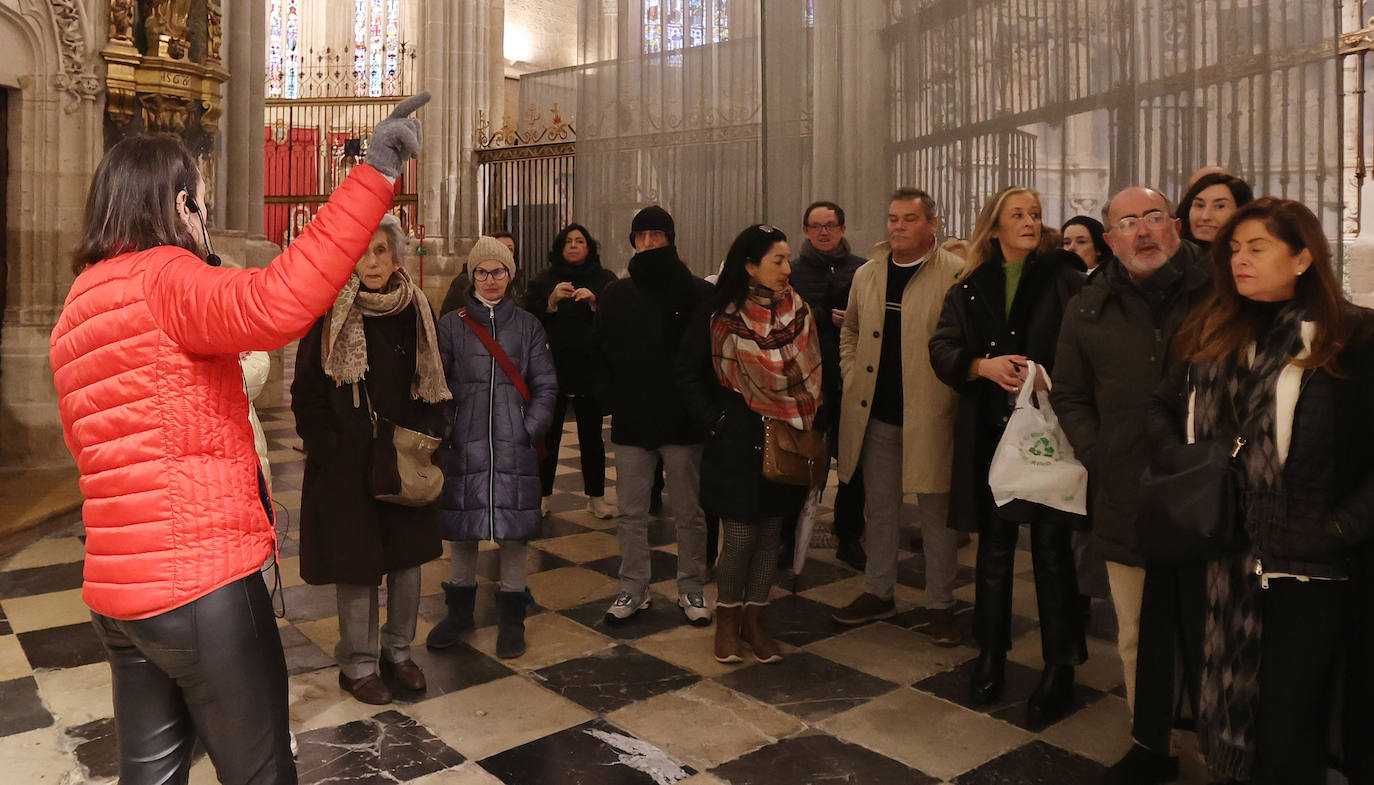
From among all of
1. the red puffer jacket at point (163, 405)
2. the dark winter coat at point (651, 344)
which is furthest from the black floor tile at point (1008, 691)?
the red puffer jacket at point (163, 405)

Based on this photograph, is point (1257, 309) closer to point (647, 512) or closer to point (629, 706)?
point (629, 706)

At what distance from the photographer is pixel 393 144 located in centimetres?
176

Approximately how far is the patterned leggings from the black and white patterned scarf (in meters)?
1.59

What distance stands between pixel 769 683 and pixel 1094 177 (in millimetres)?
3329

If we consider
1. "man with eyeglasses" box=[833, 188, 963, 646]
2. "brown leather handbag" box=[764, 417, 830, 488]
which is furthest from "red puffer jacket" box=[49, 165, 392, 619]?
"man with eyeglasses" box=[833, 188, 963, 646]

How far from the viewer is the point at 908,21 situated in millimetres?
7066

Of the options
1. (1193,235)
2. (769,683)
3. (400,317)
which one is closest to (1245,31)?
(1193,235)

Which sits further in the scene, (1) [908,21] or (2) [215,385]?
(1) [908,21]

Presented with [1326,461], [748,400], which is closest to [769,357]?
[748,400]

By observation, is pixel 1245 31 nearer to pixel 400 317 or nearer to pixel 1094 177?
pixel 1094 177

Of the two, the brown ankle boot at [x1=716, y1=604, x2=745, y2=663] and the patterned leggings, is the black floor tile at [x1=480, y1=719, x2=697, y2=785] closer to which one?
the brown ankle boot at [x1=716, y1=604, x2=745, y2=663]

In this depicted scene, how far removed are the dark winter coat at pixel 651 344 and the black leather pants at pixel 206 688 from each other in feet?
7.72

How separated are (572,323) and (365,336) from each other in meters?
2.29

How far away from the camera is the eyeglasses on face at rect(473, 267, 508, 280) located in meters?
3.88
